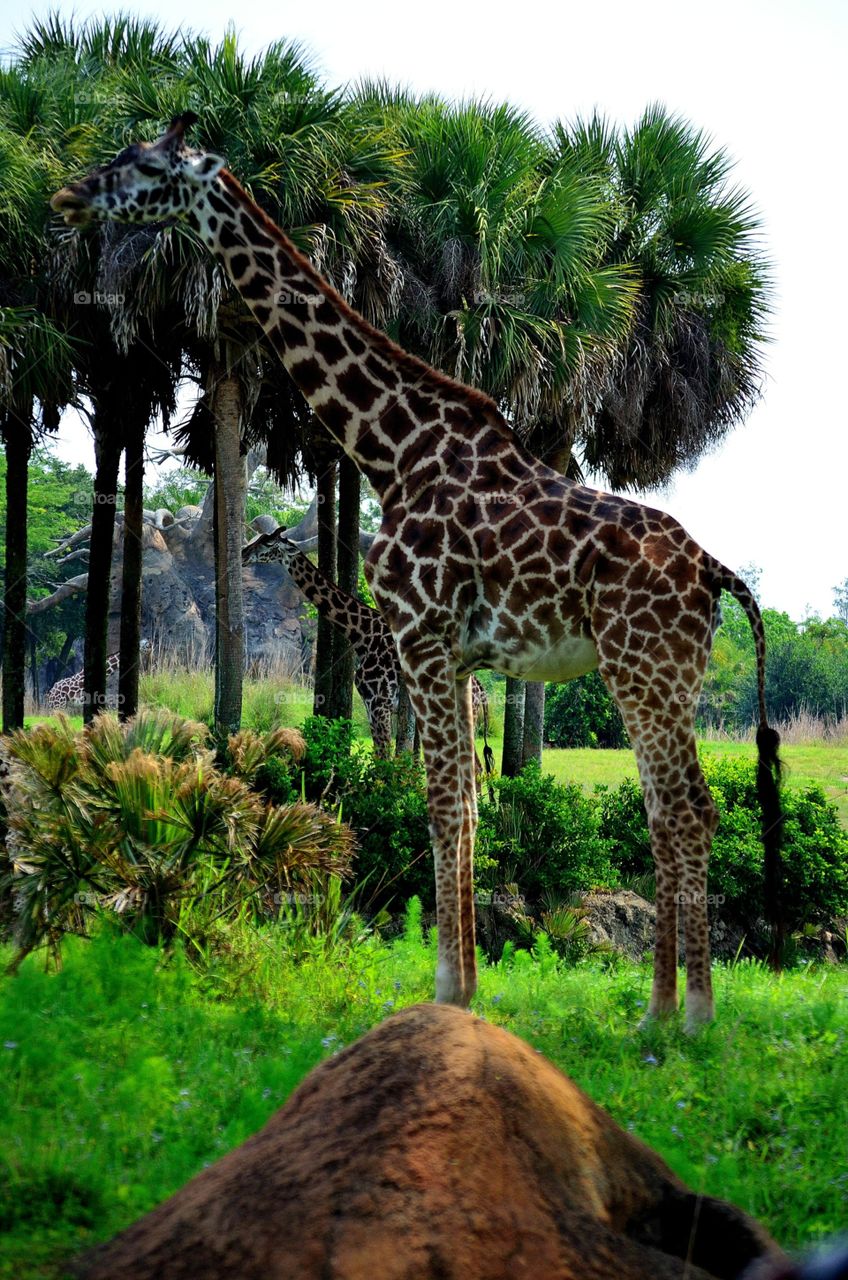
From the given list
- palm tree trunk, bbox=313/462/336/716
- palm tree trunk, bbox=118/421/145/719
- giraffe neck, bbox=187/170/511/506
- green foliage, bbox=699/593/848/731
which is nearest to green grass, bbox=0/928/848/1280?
giraffe neck, bbox=187/170/511/506

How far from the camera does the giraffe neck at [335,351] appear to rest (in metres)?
8.10

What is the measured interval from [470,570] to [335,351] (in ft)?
6.01

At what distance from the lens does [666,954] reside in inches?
294

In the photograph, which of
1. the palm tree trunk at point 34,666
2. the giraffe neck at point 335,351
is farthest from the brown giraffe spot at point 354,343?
the palm tree trunk at point 34,666

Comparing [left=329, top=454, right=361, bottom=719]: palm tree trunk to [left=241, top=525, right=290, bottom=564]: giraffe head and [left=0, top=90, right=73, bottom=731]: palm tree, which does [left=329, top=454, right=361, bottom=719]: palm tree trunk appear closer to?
[left=241, top=525, right=290, bottom=564]: giraffe head

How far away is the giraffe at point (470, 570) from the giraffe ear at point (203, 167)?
0.5 inches

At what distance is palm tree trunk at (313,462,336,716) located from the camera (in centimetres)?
1930

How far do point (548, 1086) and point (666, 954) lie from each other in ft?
12.5

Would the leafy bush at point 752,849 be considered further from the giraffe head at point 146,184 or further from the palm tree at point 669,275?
the giraffe head at point 146,184

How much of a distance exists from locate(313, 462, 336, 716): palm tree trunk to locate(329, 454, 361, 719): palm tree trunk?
143 mm

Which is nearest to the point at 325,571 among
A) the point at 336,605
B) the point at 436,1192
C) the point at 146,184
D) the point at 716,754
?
the point at 336,605

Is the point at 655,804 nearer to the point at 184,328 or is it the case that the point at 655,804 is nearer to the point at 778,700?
the point at 184,328

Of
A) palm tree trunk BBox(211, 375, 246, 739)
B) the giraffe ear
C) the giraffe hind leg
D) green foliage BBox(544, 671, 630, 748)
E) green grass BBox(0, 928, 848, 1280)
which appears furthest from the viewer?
green foliage BBox(544, 671, 630, 748)

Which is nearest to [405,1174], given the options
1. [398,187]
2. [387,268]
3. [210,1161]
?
[210,1161]
